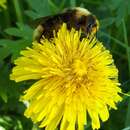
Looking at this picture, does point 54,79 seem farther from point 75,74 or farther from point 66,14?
point 66,14

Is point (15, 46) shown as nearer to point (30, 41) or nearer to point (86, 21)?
point (30, 41)

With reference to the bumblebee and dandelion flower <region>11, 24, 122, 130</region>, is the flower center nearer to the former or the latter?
dandelion flower <region>11, 24, 122, 130</region>

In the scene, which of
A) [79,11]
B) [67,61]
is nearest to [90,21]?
[79,11]

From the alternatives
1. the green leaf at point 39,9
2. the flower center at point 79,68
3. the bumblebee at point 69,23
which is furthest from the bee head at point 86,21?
the green leaf at point 39,9

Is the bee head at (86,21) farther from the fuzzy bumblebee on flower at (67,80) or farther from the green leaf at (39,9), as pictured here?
the green leaf at (39,9)

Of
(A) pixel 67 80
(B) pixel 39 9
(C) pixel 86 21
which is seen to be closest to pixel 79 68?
(A) pixel 67 80

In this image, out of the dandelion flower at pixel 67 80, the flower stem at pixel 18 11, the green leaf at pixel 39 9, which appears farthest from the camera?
the flower stem at pixel 18 11
